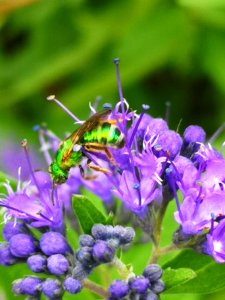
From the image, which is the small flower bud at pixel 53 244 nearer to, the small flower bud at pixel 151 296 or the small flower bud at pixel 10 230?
the small flower bud at pixel 10 230

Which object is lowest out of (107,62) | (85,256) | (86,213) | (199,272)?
(199,272)

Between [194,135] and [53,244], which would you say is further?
[194,135]

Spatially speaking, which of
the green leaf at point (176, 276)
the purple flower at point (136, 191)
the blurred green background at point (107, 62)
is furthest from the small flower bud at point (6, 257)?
the blurred green background at point (107, 62)

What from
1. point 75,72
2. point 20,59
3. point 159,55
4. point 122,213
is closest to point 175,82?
point 159,55

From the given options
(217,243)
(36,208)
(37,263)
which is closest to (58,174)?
(36,208)

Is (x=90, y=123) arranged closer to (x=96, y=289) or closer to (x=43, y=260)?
(x=43, y=260)

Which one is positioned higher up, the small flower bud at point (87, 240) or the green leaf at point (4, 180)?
the green leaf at point (4, 180)
